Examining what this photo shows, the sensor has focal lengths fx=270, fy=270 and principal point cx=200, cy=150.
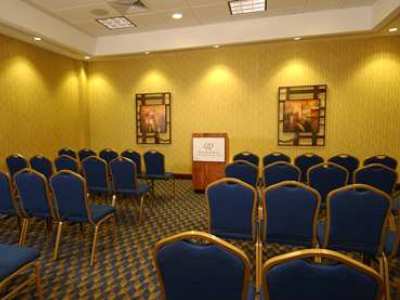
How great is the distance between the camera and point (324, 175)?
141 inches

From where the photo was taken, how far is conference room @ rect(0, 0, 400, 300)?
220 cm

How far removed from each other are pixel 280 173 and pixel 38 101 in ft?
20.2

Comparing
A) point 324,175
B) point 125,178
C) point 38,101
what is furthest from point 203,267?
point 38,101

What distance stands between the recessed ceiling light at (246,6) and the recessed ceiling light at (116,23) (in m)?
2.39

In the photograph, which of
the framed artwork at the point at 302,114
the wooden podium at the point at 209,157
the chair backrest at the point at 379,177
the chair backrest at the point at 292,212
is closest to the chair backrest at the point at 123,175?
the wooden podium at the point at 209,157

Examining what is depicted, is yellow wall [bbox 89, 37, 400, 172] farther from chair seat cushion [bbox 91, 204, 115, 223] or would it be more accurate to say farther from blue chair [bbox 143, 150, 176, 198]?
chair seat cushion [bbox 91, 204, 115, 223]

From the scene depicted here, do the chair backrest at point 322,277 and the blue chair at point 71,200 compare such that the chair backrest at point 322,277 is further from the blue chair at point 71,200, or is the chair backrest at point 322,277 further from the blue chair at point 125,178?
the blue chair at point 125,178

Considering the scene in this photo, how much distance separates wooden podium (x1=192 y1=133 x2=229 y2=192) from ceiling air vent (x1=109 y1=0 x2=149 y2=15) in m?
2.82

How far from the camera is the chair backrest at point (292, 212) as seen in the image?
2402mm

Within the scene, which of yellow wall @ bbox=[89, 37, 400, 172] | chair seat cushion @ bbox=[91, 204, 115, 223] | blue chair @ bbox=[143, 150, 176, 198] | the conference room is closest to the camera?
the conference room

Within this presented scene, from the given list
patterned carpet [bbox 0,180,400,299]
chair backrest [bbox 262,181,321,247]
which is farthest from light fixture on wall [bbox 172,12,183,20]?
chair backrest [bbox 262,181,321,247]

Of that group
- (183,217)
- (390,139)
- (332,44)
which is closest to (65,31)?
(183,217)

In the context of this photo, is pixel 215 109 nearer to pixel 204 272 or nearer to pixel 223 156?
pixel 223 156

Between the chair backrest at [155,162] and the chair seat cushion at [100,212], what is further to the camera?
the chair backrest at [155,162]
